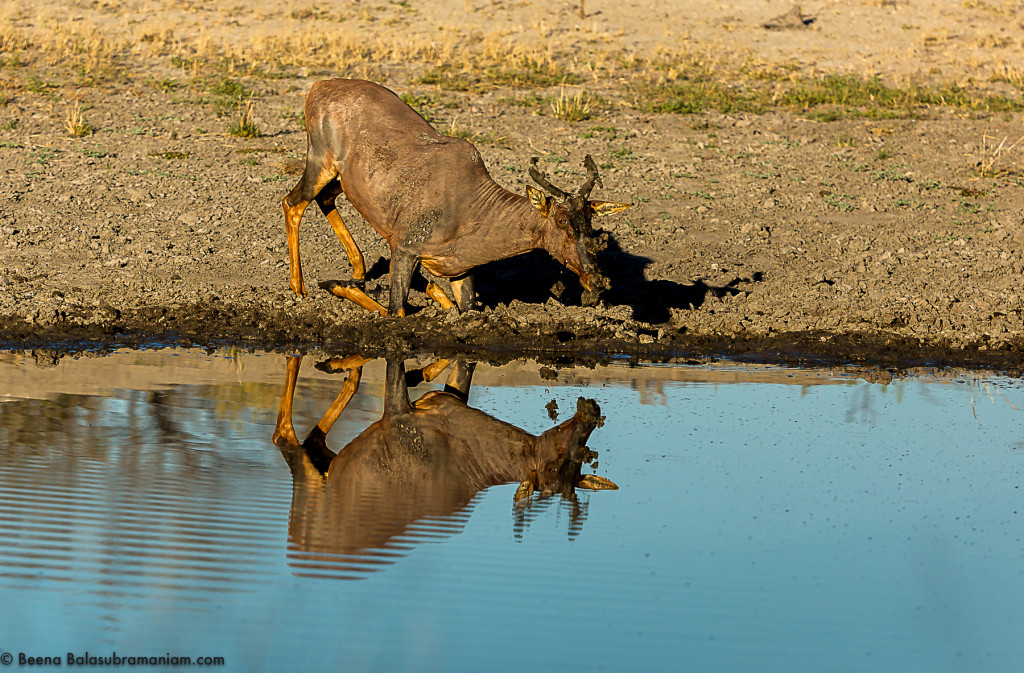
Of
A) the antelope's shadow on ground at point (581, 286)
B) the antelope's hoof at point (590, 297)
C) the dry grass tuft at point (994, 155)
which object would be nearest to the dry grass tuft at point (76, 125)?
the antelope's shadow on ground at point (581, 286)

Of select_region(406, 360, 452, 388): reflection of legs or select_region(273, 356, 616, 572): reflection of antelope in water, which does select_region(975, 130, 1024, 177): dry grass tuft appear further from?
select_region(273, 356, 616, 572): reflection of antelope in water

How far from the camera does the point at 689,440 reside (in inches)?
355

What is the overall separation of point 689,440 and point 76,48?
1887cm

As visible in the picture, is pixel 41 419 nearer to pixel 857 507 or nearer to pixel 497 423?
pixel 497 423

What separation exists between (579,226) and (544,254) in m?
3.73

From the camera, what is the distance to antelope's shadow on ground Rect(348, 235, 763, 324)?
44.0ft

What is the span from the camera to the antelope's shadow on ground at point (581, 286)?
528 inches

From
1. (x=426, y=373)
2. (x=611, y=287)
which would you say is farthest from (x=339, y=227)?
(x=426, y=373)

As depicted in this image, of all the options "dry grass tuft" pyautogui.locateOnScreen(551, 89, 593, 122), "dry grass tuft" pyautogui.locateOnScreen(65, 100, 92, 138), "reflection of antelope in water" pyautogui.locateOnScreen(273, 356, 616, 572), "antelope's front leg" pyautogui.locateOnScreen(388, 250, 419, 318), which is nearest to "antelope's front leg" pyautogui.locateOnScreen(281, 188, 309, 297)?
"antelope's front leg" pyautogui.locateOnScreen(388, 250, 419, 318)

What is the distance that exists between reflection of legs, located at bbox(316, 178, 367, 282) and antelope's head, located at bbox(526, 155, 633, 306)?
9.38 feet

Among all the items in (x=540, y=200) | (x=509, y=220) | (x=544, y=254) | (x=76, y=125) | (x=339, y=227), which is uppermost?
(x=540, y=200)

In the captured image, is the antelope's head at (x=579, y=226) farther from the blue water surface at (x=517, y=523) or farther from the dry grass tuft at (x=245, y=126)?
the dry grass tuft at (x=245, y=126)

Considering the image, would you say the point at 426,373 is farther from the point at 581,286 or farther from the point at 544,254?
the point at 544,254

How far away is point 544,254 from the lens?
14703 millimetres
